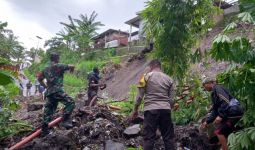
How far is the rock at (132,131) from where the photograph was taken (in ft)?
26.4

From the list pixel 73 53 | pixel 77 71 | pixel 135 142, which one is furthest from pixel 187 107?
pixel 73 53

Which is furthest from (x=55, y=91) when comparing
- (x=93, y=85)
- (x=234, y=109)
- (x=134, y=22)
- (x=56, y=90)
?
(x=134, y=22)

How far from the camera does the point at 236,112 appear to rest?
6250 millimetres

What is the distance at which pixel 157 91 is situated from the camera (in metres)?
6.64

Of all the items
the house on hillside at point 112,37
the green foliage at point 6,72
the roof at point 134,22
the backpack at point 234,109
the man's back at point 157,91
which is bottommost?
the backpack at point 234,109

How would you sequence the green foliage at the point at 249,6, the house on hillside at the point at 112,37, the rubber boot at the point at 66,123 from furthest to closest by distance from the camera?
1. the house on hillside at the point at 112,37
2. the rubber boot at the point at 66,123
3. the green foliage at the point at 249,6

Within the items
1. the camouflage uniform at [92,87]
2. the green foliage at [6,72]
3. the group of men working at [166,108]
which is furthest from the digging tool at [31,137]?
the camouflage uniform at [92,87]

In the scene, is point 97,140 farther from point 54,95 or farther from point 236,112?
point 236,112

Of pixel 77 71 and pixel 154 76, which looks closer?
pixel 154 76

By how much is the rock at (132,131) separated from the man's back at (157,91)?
152 cm

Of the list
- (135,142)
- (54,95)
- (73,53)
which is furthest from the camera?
(73,53)

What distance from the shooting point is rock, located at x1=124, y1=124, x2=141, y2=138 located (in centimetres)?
804

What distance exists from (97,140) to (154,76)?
2.04 m

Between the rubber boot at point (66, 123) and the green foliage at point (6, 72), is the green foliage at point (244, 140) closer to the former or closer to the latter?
the green foliage at point (6, 72)
